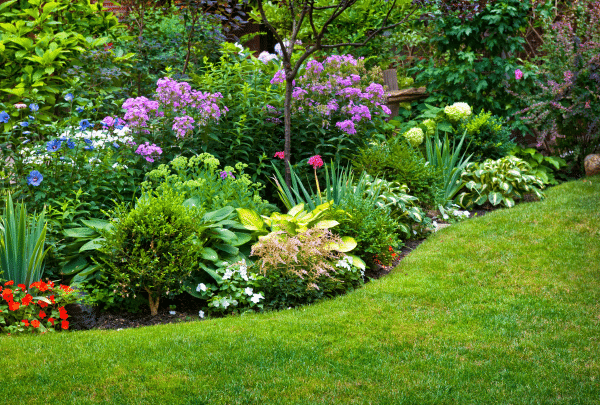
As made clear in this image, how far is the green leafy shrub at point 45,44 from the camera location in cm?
672

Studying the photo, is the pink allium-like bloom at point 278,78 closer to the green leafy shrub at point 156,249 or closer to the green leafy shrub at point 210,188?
the green leafy shrub at point 210,188

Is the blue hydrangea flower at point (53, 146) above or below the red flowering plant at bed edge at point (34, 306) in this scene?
above

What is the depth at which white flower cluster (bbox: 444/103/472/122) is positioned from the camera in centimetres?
830

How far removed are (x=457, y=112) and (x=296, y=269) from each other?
4.83m

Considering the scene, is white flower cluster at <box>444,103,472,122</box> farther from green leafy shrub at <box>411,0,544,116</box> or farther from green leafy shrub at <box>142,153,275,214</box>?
green leafy shrub at <box>142,153,275,214</box>

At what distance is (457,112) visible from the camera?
8297 millimetres

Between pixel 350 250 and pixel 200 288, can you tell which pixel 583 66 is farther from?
pixel 200 288

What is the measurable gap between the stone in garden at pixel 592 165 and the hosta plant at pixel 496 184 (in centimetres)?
131

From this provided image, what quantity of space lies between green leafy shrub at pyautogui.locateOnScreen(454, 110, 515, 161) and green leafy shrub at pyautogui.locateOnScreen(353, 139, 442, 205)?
1411 mm

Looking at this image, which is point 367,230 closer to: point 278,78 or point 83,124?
point 278,78

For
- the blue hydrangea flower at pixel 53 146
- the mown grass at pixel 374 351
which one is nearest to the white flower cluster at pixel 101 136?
the blue hydrangea flower at pixel 53 146

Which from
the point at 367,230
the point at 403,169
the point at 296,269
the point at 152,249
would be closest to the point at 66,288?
the point at 152,249

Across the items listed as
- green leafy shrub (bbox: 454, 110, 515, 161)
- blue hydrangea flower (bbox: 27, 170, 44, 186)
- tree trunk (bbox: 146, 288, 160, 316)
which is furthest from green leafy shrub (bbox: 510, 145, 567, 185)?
blue hydrangea flower (bbox: 27, 170, 44, 186)

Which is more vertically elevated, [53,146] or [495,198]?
[53,146]
